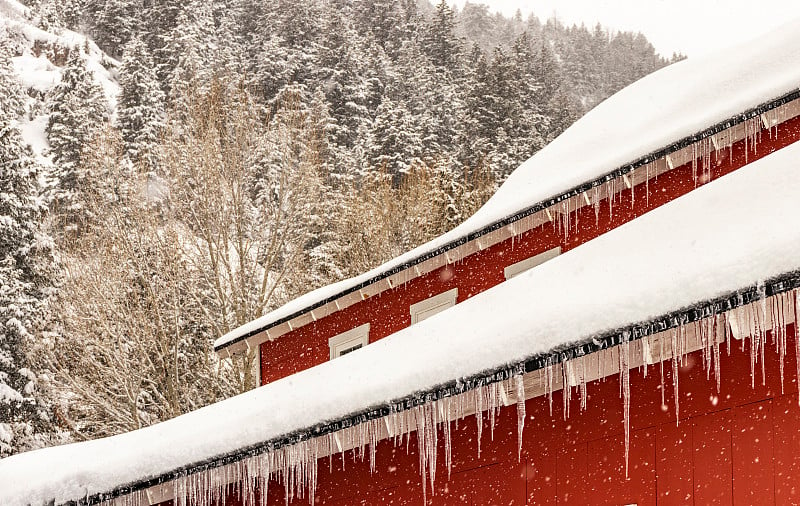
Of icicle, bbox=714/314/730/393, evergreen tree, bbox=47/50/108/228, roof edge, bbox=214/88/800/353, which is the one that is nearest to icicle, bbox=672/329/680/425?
icicle, bbox=714/314/730/393

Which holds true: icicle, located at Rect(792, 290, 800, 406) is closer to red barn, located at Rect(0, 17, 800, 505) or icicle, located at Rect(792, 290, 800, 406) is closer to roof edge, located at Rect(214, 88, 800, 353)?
red barn, located at Rect(0, 17, 800, 505)

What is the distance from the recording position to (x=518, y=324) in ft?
16.9

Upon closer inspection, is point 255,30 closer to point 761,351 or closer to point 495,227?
point 495,227

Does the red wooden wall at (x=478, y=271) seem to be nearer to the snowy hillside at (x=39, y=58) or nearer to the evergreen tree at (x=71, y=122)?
the evergreen tree at (x=71, y=122)

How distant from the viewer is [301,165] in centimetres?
2333

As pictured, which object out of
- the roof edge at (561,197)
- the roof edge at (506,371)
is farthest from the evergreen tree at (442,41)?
the roof edge at (506,371)

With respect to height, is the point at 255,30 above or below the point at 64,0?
below

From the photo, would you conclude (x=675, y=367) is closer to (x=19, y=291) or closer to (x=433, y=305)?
(x=433, y=305)

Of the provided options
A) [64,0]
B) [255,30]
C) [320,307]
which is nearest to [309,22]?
[255,30]

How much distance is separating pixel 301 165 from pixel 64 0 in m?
65.9

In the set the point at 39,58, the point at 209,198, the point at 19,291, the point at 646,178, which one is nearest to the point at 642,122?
the point at 646,178

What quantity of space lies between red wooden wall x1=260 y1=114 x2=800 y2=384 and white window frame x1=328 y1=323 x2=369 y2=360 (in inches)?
3.3

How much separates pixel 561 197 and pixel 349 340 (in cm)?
449

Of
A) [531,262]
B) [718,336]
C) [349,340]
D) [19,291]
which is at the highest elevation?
[19,291]
